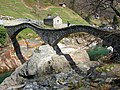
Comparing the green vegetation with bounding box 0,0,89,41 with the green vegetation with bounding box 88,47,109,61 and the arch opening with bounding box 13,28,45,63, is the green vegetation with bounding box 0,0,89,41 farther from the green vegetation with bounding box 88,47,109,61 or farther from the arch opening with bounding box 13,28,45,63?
the green vegetation with bounding box 88,47,109,61

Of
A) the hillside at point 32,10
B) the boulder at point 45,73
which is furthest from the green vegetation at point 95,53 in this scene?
the hillside at point 32,10

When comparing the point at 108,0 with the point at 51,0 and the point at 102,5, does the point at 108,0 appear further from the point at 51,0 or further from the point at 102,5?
the point at 51,0

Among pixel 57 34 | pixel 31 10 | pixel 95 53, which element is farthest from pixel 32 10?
→ pixel 57 34

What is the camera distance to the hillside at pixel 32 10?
11720 centimetres

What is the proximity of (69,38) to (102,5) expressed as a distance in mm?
69095

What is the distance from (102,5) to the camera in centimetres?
2969

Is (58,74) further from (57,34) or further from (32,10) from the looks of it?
(32,10)

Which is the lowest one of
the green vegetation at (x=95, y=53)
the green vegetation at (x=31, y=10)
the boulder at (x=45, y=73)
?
the green vegetation at (x=95, y=53)

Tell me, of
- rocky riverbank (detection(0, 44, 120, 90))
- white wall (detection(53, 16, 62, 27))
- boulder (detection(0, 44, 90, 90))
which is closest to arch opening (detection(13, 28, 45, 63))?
white wall (detection(53, 16, 62, 27))

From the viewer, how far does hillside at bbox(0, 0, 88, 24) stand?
117200mm

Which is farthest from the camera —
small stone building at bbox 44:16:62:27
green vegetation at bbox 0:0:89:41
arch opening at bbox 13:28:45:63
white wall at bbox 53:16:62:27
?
green vegetation at bbox 0:0:89:41

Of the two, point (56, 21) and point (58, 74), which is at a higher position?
point (56, 21)

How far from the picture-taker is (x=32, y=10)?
129 meters

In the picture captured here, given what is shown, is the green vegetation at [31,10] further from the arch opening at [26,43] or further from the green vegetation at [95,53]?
the green vegetation at [95,53]
